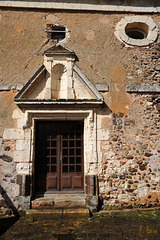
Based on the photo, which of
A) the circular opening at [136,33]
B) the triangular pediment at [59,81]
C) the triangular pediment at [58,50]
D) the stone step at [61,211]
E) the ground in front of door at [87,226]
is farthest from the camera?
the circular opening at [136,33]

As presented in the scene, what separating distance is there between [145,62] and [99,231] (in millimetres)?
4048

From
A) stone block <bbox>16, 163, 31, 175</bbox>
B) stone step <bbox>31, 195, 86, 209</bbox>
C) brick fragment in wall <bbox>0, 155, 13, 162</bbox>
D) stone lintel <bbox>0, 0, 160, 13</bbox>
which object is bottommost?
stone step <bbox>31, 195, 86, 209</bbox>

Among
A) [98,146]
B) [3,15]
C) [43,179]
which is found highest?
[3,15]

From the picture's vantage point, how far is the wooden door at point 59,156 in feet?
14.1

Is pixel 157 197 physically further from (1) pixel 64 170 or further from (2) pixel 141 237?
(1) pixel 64 170

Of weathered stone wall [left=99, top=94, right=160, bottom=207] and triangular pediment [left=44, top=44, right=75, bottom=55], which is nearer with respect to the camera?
weathered stone wall [left=99, top=94, right=160, bottom=207]

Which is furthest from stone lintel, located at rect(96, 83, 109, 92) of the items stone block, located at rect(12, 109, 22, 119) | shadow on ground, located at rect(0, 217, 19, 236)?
shadow on ground, located at rect(0, 217, 19, 236)

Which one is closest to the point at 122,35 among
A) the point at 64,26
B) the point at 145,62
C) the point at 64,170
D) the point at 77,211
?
the point at 145,62

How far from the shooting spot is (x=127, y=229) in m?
3.19

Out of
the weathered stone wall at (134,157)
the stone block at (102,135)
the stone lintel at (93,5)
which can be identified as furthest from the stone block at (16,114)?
the stone lintel at (93,5)

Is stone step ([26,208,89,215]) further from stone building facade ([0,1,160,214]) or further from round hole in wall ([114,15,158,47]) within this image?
round hole in wall ([114,15,158,47])

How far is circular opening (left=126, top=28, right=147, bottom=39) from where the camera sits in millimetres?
5070

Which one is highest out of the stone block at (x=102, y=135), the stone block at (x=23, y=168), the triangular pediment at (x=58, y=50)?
the triangular pediment at (x=58, y=50)

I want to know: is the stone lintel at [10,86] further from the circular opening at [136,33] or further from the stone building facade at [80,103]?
the circular opening at [136,33]
